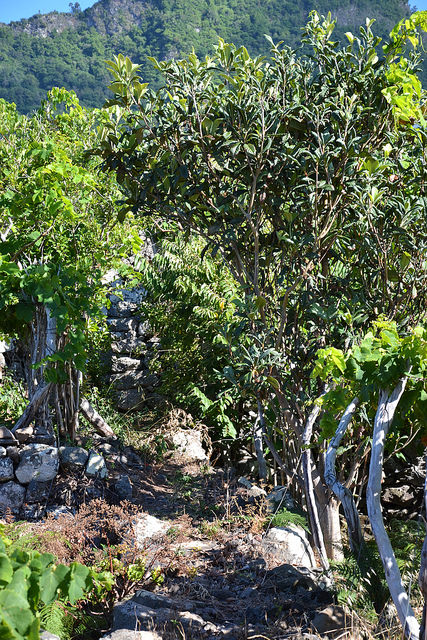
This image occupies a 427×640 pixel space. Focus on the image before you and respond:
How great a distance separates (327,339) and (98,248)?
2933 millimetres

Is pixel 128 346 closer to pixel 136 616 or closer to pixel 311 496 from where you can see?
pixel 311 496

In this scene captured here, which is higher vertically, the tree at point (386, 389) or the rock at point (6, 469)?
the tree at point (386, 389)

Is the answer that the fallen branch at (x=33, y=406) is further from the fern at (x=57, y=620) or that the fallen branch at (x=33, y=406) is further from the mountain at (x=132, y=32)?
the mountain at (x=132, y=32)

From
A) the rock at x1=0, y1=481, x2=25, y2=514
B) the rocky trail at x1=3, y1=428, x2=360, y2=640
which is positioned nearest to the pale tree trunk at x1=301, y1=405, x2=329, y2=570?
the rocky trail at x1=3, y1=428, x2=360, y2=640

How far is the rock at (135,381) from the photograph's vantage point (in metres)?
9.12

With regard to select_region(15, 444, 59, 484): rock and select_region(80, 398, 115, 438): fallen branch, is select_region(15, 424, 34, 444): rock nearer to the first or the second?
select_region(15, 444, 59, 484): rock

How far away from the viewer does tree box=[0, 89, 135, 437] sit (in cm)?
520

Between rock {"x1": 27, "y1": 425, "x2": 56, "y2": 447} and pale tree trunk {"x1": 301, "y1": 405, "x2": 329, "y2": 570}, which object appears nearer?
pale tree trunk {"x1": 301, "y1": 405, "x2": 329, "y2": 570}

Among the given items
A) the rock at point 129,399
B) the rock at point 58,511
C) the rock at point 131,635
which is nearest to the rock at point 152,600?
the rock at point 131,635

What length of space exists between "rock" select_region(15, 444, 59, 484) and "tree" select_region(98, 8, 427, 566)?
2149mm

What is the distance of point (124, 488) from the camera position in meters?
5.78

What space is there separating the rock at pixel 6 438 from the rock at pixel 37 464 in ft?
0.45

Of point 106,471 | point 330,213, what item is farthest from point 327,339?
point 106,471

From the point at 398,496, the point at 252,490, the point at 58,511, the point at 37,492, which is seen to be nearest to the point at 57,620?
the point at 58,511
